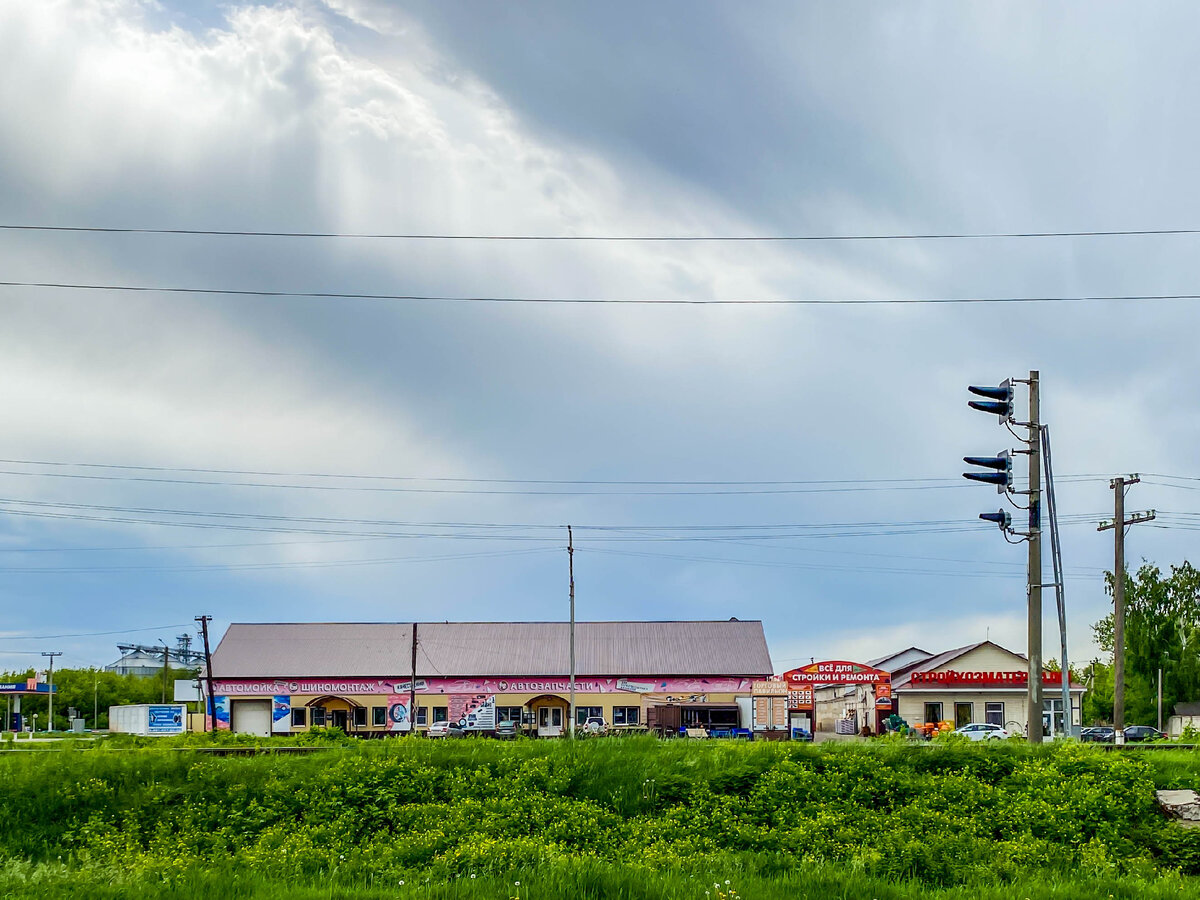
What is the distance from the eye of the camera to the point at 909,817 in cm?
1471

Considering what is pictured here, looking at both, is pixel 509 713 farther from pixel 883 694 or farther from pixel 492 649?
pixel 883 694

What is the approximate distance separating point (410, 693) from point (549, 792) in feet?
197

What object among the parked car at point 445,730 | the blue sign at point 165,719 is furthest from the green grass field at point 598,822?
the blue sign at point 165,719

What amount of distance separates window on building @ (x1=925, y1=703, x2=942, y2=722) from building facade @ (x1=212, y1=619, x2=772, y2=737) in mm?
11709

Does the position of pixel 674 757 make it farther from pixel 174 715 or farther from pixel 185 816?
pixel 174 715

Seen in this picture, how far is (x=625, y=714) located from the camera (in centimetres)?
7294

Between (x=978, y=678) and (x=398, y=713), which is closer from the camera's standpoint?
(x=978, y=678)

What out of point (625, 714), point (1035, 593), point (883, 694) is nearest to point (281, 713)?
point (625, 714)

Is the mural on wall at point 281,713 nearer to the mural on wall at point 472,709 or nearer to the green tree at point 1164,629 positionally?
the mural on wall at point 472,709

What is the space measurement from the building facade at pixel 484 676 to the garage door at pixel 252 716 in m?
0.07

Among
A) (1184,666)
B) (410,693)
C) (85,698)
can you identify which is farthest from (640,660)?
(85,698)

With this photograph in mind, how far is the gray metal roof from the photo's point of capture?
74438 mm

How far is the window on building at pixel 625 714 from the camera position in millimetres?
72688

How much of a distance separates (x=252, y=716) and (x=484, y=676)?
1606cm
